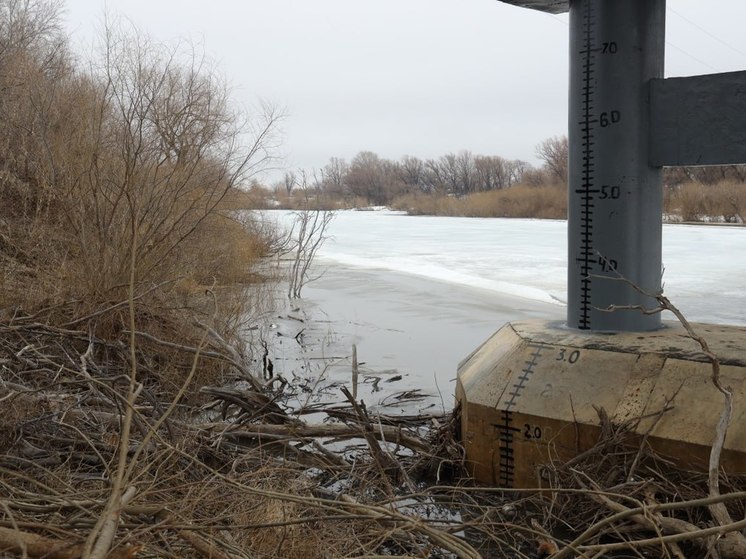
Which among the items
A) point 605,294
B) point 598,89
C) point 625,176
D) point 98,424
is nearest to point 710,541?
point 605,294

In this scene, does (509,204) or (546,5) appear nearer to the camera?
(546,5)

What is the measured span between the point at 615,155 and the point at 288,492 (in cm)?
218

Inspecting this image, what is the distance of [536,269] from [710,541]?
12.3 m

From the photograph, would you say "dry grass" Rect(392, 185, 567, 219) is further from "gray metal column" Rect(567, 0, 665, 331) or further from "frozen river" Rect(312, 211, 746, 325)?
"gray metal column" Rect(567, 0, 665, 331)

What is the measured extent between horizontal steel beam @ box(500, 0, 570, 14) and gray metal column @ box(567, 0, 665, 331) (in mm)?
343

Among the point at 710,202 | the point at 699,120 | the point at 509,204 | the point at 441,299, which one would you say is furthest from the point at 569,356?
the point at 509,204

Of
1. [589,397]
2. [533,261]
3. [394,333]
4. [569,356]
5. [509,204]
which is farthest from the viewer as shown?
[509,204]

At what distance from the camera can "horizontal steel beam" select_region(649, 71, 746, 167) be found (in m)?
3.28

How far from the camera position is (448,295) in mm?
11695

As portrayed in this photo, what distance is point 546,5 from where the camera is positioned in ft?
13.4

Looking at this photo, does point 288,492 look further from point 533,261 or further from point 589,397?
point 533,261

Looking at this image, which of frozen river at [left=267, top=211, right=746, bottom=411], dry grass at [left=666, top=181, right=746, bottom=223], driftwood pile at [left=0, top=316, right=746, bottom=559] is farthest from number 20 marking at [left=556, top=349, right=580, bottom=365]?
dry grass at [left=666, top=181, right=746, bottom=223]

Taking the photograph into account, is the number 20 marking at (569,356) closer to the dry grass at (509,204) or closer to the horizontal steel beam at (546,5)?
the horizontal steel beam at (546,5)

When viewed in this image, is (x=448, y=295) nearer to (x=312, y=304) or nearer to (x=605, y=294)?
(x=312, y=304)
